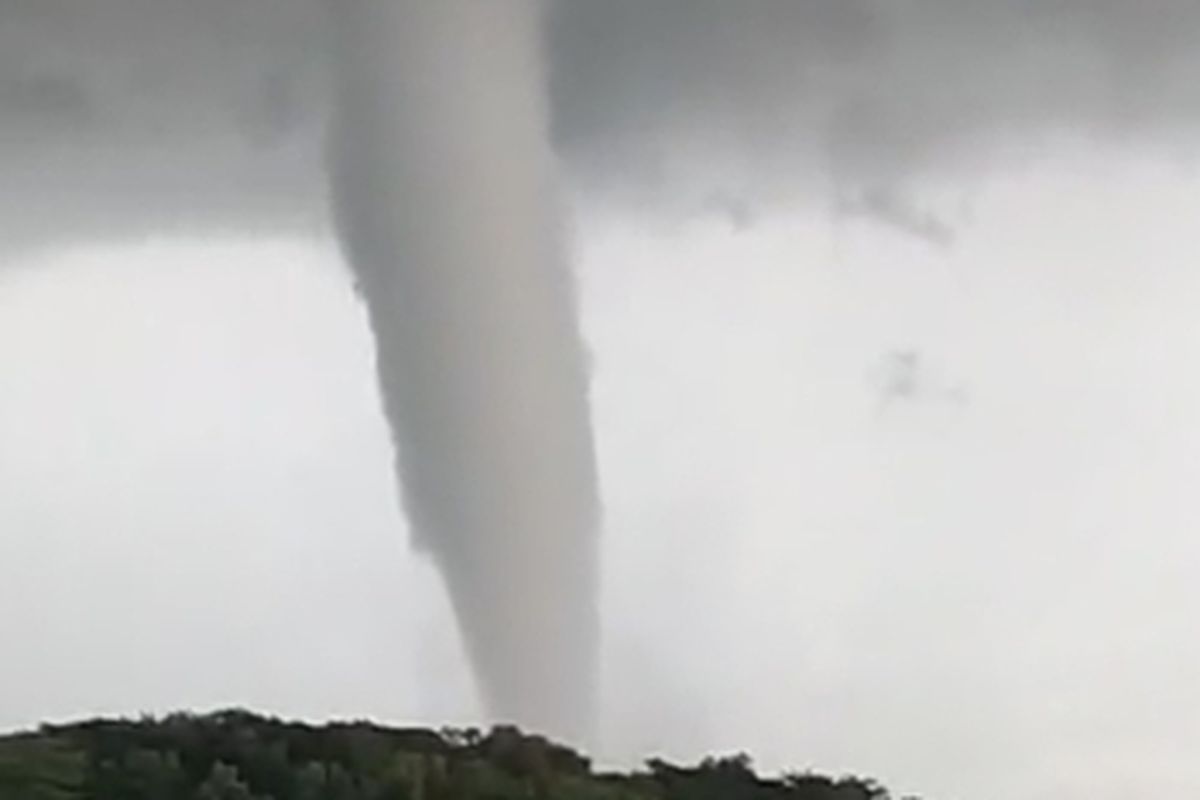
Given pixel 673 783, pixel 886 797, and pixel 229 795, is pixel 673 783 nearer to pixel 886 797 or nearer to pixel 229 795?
pixel 886 797

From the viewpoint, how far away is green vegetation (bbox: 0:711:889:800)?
29062mm

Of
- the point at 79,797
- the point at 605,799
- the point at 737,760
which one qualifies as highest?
the point at 737,760

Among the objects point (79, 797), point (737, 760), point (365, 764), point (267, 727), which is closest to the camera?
point (79, 797)

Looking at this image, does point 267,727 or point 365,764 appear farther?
point 267,727

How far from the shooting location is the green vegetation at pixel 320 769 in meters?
29.1

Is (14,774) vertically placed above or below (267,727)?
below

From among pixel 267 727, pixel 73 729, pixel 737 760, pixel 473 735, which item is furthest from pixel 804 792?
pixel 73 729

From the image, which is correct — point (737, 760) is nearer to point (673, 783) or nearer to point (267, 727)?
point (673, 783)

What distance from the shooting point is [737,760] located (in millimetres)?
36000

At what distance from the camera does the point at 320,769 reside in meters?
29.9

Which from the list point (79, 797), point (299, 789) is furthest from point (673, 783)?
point (79, 797)

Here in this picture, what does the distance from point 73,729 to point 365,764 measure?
19.2ft

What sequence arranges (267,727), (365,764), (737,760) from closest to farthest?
(365,764)
(267,727)
(737,760)

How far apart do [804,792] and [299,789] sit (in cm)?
857
